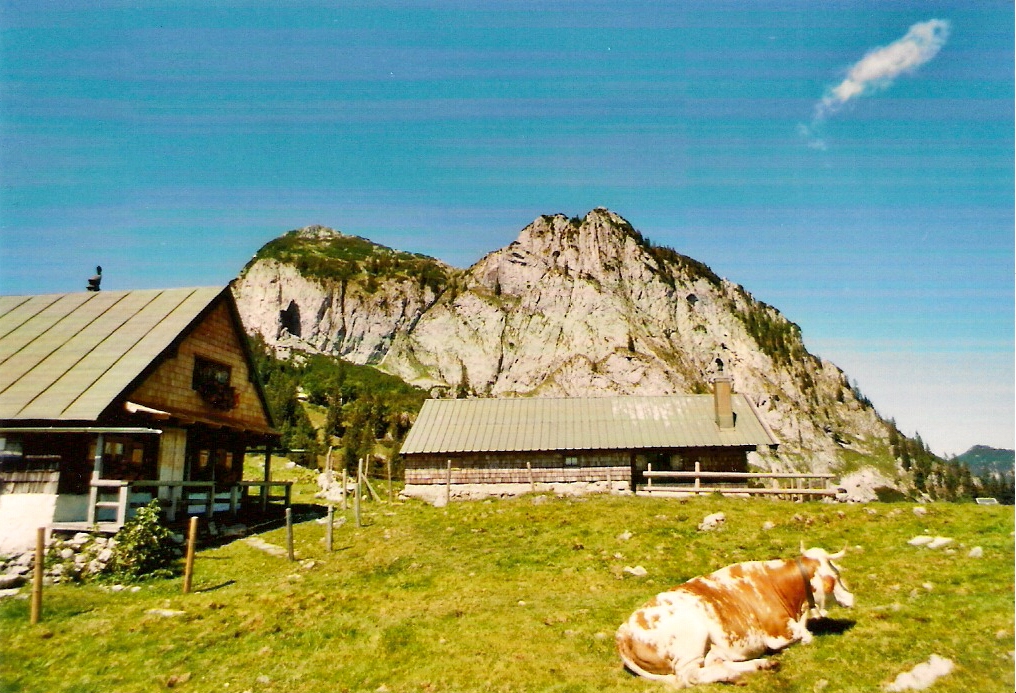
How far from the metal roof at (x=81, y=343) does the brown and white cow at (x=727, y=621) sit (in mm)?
20070

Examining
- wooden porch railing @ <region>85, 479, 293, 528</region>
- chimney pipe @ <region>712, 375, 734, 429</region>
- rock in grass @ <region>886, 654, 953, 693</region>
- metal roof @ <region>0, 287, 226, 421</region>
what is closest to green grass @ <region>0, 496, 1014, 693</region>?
rock in grass @ <region>886, 654, 953, 693</region>

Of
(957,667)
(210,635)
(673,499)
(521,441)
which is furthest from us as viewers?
(521,441)

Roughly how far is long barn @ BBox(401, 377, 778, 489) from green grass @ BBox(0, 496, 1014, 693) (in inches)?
607

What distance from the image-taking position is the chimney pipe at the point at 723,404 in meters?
38.3

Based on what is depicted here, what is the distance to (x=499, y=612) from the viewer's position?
13.0 m

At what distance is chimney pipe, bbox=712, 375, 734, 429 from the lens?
38.3 m

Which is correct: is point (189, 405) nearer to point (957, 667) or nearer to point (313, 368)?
point (957, 667)

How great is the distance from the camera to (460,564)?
58.5ft

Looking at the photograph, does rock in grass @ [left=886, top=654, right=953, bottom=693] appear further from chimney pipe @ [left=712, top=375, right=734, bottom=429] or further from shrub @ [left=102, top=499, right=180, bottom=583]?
chimney pipe @ [left=712, top=375, right=734, bottom=429]

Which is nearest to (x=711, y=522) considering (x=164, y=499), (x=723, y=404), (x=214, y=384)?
(x=723, y=404)

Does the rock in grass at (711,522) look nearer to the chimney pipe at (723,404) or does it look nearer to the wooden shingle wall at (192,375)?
the chimney pipe at (723,404)

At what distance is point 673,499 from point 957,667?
71.8ft

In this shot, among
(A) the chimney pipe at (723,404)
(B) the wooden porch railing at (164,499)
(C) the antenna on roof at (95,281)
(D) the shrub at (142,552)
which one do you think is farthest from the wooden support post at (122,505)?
(A) the chimney pipe at (723,404)

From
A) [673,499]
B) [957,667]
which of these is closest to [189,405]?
[673,499]
